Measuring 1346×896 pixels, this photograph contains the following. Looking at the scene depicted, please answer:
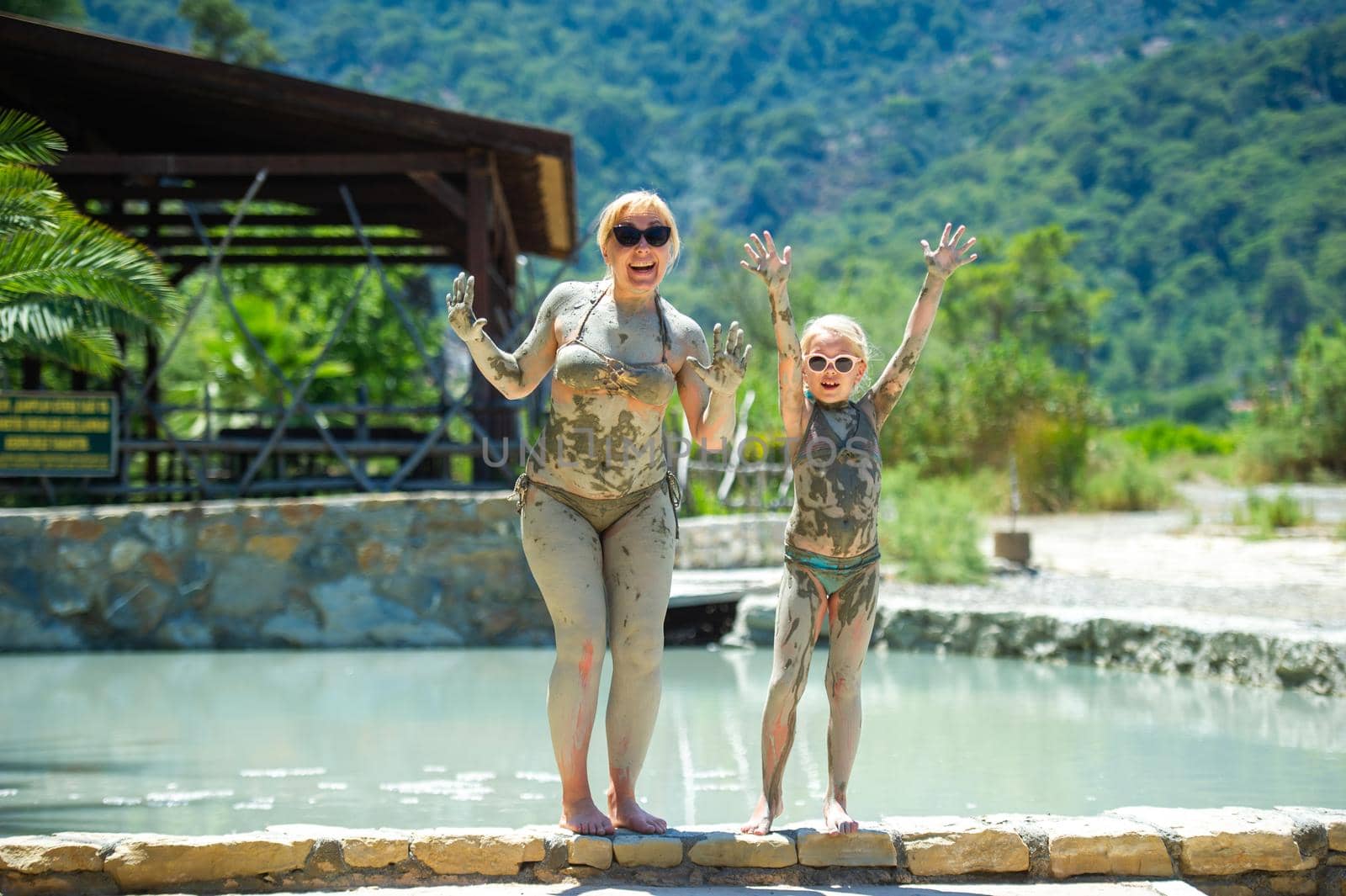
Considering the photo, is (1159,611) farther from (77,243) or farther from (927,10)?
(927,10)

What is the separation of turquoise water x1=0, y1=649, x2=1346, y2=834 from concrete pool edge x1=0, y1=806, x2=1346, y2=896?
49.8 inches

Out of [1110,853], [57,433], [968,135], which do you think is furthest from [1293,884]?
[968,135]

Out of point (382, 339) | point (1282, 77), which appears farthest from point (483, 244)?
point (1282, 77)

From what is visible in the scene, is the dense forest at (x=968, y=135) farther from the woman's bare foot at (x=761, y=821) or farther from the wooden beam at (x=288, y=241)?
the woman's bare foot at (x=761, y=821)

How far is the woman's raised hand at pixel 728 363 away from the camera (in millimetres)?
3832

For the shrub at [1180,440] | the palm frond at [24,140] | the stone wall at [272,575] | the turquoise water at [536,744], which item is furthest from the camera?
the shrub at [1180,440]

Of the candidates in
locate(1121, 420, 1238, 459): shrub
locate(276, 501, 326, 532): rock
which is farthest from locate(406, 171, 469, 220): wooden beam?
locate(1121, 420, 1238, 459): shrub

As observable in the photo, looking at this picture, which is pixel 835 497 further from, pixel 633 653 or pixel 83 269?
pixel 83 269

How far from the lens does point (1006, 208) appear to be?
8638 centimetres

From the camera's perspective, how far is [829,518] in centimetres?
407

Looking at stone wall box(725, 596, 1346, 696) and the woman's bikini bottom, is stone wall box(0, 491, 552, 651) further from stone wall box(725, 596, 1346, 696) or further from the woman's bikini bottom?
the woman's bikini bottom

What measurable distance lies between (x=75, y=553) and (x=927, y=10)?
129222mm

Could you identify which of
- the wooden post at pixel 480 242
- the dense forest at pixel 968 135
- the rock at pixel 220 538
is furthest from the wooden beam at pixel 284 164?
the dense forest at pixel 968 135

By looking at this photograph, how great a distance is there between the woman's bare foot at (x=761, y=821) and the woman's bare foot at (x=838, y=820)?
0.53 feet
